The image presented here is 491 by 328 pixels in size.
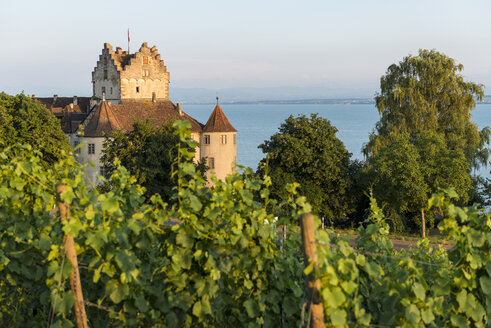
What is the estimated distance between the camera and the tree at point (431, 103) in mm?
43094

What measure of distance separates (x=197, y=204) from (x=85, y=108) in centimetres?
7106

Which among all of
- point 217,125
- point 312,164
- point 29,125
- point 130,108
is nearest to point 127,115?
point 130,108

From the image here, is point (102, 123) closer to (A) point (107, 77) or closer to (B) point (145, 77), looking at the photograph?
(B) point (145, 77)

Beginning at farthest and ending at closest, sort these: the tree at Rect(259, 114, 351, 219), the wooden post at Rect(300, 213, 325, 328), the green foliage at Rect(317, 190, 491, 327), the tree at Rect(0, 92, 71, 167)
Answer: the tree at Rect(259, 114, 351, 219), the tree at Rect(0, 92, 71, 167), the green foliage at Rect(317, 190, 491, 327), the wooden post at Rect(300, 213, 325, 328)

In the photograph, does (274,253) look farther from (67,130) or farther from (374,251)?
(67,130)

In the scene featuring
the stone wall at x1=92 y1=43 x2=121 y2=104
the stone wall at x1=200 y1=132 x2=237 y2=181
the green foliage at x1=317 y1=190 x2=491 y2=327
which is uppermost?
the stone wall at x1=92 y1=43 x2=121 y2=104

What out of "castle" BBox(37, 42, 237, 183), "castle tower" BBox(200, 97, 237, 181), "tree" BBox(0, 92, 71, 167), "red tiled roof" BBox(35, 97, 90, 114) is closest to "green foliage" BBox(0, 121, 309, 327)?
"tree" BBox(0, 92, 71, 167)

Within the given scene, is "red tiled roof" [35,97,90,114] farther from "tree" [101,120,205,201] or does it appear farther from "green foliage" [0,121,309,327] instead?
"green foliage" [0,121,309,327]

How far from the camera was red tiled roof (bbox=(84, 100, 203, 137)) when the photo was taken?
53.0 metres

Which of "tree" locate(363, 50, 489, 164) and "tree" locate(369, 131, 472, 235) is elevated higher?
"tree" locate(363, 50, 489, 164)

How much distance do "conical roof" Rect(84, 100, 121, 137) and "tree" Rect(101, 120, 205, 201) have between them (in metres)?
9.58

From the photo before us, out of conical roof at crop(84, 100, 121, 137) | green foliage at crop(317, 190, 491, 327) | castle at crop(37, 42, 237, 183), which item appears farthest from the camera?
castle at crop(37, 42, 237, 183)

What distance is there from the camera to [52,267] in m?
5.46

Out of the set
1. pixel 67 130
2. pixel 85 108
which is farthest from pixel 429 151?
pixel 85 108
